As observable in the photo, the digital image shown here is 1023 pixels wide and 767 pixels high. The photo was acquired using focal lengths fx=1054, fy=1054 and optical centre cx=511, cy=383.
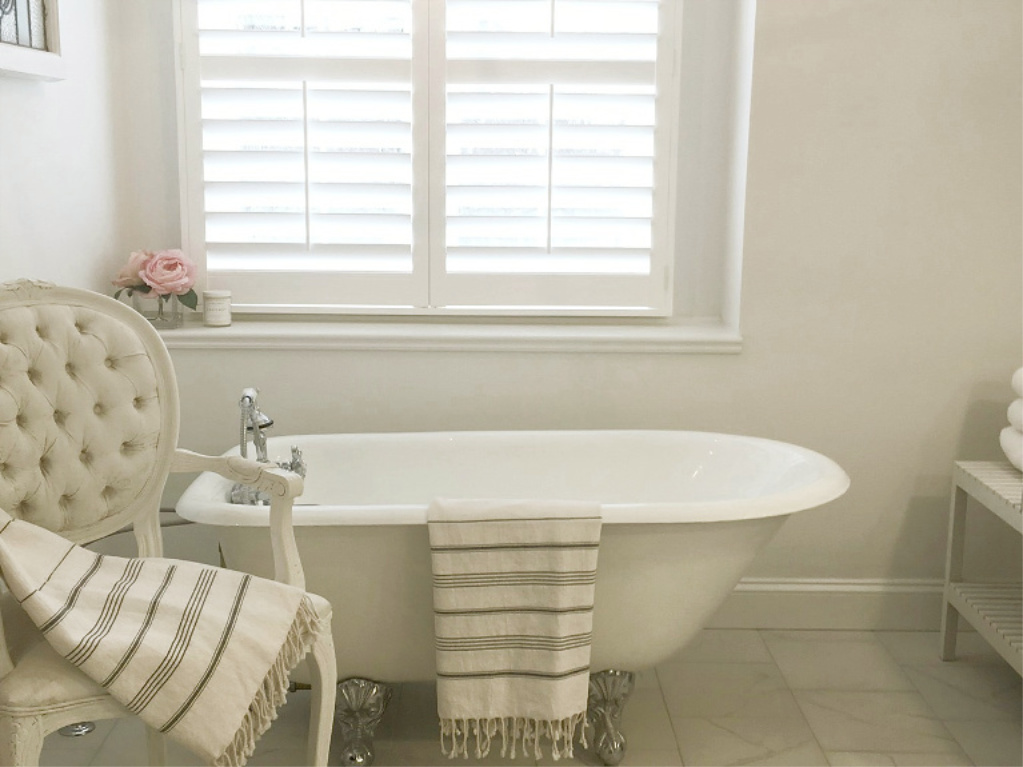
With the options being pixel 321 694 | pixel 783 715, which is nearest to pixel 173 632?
pixel 321 694

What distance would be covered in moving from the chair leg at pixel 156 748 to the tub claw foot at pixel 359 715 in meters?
0.37

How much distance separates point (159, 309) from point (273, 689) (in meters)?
1.45

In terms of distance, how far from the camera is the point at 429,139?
9.53 ft

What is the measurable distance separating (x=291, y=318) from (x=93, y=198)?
2.02ft

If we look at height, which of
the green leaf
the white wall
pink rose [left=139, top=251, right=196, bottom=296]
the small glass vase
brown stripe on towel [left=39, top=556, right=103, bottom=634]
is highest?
the white wall

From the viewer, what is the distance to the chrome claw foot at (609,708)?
2.25m

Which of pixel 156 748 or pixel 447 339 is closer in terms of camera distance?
pixel 156 748

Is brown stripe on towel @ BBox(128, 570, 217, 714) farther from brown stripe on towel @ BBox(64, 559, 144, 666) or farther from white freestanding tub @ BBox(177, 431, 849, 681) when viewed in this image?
white freestanding tub @ BBox(177, 431, 849, 681)

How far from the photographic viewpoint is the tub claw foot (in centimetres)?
224

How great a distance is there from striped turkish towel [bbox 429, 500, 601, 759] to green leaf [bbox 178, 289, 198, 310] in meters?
1.16

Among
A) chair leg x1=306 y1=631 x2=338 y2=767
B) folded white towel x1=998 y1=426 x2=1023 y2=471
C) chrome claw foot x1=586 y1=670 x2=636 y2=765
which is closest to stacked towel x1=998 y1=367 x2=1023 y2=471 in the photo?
folded white towel x1=998 y1=426 x2=1023 y2=471

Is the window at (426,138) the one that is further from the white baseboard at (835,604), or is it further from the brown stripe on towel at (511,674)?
the brown stripe on towel at (511,674)

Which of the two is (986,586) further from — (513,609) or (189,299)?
(189,299)

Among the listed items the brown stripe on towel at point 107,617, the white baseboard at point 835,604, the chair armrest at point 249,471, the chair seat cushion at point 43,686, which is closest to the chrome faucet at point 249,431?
the chair armrest at point 249,471
